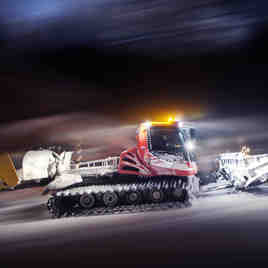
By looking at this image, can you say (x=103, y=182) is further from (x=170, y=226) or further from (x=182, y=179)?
(x=170, y=226)

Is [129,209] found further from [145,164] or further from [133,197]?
[145,164]

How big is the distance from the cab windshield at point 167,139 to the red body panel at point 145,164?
248mm

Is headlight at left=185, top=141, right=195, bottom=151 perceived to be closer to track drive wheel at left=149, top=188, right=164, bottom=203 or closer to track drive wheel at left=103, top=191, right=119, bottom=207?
track drive wheel at left=149, top=188, right=164, bottom=203

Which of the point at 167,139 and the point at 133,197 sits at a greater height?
the point at 167,139

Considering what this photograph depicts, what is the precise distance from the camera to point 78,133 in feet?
32.1

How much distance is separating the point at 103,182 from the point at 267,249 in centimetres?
536

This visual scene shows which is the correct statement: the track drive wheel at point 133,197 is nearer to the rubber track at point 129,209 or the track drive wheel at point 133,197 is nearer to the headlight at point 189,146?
the rubber track at point 129,209

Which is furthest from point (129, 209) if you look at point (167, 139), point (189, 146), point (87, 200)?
point (189, 146)

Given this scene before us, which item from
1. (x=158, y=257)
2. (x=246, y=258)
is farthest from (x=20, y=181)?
(x=246, y=258)

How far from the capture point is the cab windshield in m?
8.18

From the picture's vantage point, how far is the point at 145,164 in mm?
8109

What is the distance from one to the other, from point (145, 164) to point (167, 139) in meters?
1.03

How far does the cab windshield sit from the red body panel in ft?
0.81

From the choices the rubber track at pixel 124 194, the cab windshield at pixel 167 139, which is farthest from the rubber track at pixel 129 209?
the cab windshield at pixel 167 139
